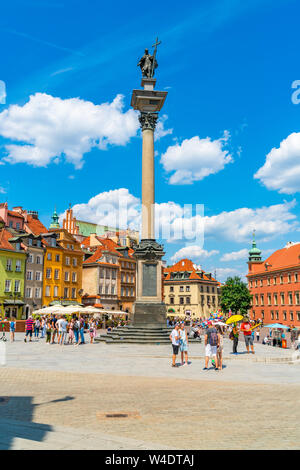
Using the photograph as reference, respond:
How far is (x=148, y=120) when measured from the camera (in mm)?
34562

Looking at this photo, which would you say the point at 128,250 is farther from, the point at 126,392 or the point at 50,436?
the point at 50,436

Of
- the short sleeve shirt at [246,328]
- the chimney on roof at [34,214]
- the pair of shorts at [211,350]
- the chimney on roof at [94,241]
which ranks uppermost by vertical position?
the chimney on roof at [34,214]

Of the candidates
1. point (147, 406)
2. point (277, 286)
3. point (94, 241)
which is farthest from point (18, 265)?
point (147, 406)

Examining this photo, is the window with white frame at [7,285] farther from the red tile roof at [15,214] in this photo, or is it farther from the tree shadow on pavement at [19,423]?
the tree shadow on pavement at [19,423]

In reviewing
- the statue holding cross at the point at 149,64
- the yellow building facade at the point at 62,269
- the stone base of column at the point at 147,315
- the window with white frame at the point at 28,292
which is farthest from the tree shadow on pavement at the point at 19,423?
the yellow building facade at the point at 62,269

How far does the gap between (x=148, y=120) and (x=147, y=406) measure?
27951mm

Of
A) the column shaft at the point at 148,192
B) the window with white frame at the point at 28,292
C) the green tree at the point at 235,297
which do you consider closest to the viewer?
the column shaft at the point at 148,192

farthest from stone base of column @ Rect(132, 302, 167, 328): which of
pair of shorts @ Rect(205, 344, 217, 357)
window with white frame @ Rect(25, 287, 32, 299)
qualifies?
window with white frame @ Rect(25, 287, 32, 299)

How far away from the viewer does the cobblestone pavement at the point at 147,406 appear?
6.71 meters

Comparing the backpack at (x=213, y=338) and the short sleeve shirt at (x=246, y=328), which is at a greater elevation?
the short sleeve shirt at (x=246, y=328)

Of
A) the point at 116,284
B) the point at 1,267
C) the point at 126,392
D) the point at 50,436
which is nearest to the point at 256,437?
the point at 50,436

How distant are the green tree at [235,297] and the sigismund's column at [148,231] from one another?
218 ft

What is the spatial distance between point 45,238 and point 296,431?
6707 cm

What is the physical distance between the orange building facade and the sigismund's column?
59.4 metres
